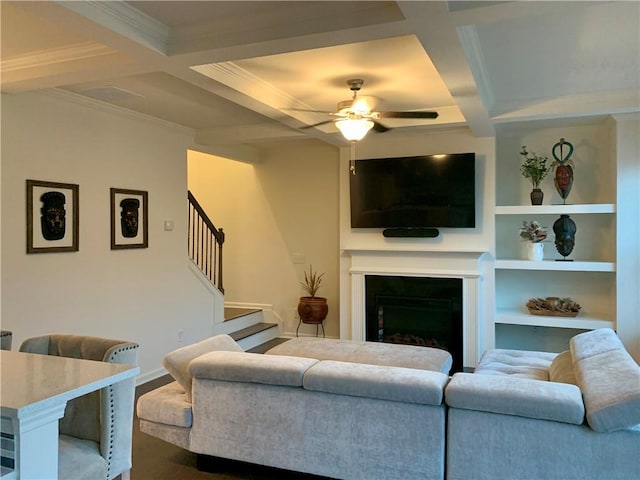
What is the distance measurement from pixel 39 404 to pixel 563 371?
2820 millimetres

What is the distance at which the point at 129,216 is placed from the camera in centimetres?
471

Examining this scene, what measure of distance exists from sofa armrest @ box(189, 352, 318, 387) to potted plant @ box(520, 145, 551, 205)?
3.65m

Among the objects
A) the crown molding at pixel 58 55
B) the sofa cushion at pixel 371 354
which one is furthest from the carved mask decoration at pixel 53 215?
the sofa cushion at pixel 371 354

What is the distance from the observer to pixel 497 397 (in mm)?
2287

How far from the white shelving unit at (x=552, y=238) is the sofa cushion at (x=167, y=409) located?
3653mm

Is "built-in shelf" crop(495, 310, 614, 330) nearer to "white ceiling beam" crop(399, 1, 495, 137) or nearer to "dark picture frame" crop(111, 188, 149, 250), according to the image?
"white ceiling beam" crop(399, 1, 495, 137)

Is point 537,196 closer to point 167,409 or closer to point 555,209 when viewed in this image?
point 555,209

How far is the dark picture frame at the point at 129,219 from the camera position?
455 cm

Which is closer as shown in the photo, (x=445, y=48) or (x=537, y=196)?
(x=445, y=48)

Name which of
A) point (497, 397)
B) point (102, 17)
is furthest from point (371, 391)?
point (102, 17)

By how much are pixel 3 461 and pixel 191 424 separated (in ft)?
4.81

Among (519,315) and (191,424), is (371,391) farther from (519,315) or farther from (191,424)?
(519,315)

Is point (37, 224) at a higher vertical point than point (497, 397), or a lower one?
higher

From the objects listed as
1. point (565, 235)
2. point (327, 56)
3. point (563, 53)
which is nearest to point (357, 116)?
point (327, 56)
